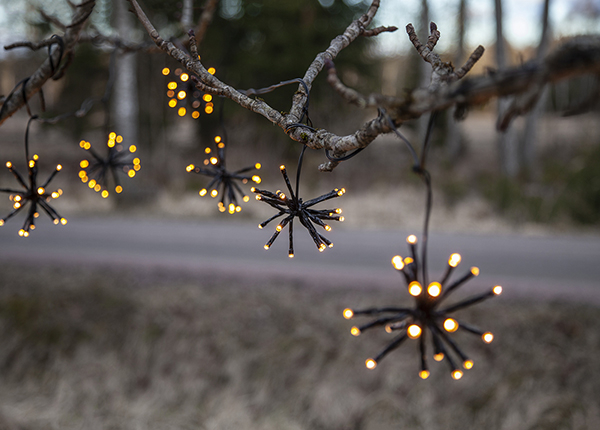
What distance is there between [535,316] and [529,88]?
4.21m

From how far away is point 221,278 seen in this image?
Result: 17.6 ft

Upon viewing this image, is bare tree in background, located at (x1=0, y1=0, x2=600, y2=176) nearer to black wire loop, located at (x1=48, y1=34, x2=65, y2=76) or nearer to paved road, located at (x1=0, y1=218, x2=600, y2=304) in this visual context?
black wire loop, located at (x1=48, y1=34, x2=65, y2=76)

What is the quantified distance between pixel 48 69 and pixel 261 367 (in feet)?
10.3

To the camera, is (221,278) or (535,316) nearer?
(535,316)

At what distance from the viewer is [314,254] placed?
247 inches

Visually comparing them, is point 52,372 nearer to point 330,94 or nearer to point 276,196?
point 276,196

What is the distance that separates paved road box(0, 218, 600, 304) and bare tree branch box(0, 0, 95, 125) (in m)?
4.18

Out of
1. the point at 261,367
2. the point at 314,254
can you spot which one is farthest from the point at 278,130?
the point at 261,367

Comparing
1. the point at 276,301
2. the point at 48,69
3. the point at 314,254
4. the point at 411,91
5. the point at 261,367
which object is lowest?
the point at 261,367

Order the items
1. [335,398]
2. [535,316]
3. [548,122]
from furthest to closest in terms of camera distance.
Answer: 1. [548,122]
2. [535,316]
3. [335,398]

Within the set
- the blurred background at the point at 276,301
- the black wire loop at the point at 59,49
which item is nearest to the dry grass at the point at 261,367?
the blurred background at the point at 276,301

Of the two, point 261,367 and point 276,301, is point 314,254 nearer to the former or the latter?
point 276,301

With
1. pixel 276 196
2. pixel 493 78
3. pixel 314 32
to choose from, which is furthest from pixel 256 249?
pixel 314 32

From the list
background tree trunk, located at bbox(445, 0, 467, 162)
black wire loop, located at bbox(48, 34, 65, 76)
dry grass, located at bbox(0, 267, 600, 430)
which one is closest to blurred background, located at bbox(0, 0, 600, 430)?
dry grass, located at bbox(0, 267, 600, 430)
